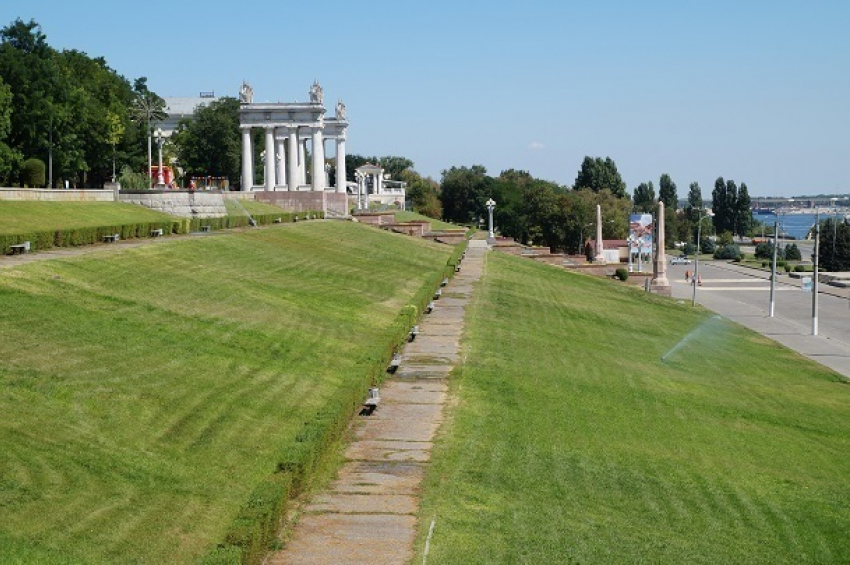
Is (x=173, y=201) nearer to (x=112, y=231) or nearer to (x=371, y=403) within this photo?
(x=112, y=231)

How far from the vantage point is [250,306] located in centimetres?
2839

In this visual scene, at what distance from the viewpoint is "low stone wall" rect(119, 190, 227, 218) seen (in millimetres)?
50125

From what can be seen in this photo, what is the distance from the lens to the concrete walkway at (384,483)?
13.9 metres

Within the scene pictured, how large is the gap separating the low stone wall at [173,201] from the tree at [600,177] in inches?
4330

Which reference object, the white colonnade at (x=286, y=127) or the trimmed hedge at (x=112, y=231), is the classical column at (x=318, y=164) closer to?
the white colonnade at (x=286, y=127)

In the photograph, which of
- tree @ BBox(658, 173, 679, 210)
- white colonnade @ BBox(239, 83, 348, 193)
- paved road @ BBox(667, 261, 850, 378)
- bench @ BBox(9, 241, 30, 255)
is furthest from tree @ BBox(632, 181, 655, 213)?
bench @ BBox(9, 241, 30, 255)

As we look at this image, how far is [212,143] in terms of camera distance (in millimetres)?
96250

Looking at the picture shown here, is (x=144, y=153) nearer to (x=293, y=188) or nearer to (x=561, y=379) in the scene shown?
(x=293, y=188)

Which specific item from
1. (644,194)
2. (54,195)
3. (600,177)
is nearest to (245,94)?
(54,195)

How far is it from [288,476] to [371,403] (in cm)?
613

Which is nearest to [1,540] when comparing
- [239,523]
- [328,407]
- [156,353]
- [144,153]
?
[239,523]

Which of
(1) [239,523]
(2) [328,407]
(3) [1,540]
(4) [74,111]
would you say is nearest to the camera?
(3) [1,540]

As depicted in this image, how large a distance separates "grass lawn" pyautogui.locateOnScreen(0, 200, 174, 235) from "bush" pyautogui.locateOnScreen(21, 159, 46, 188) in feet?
34.4

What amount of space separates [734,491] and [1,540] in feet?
39.2
